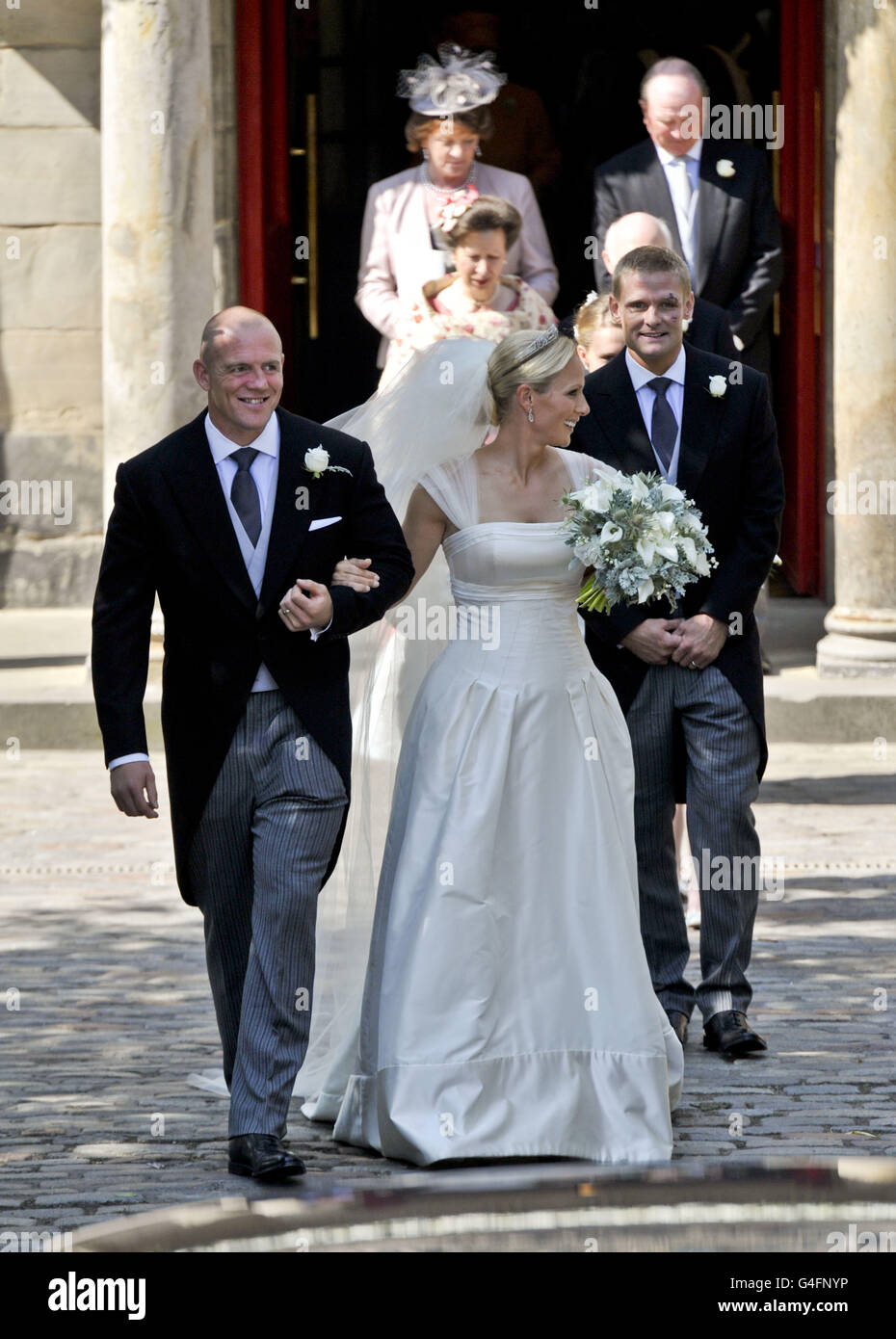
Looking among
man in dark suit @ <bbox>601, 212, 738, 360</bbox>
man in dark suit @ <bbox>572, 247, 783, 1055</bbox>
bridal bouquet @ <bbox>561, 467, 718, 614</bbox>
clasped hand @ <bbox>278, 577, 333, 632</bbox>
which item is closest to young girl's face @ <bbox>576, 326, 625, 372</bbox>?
man in dark suit @ <bbox>601, 212, 738, 360</bbox>

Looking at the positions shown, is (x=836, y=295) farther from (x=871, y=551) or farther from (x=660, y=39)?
(x=660, y=39)

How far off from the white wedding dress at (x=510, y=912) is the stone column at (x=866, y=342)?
5578 mm

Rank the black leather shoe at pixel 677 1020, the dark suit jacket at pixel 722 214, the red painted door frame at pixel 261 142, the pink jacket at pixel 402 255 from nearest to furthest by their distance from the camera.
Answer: the black leather shoe at pixel 677 1020 → the dark suit jacket at pixel 722 214 → the pink jacket at pixel 402 255 → the red painted door frame at pixel 261 142

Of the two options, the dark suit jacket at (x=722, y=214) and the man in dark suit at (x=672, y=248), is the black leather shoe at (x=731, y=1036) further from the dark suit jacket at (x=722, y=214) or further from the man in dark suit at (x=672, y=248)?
the dark suit jacket at (x=722, y=214)

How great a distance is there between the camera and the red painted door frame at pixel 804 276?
40.1 ft

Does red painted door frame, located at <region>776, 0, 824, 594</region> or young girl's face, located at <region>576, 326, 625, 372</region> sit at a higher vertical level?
red painted door frame, located at <region>776, 0, 824, 594</region>

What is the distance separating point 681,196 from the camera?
9.32 m

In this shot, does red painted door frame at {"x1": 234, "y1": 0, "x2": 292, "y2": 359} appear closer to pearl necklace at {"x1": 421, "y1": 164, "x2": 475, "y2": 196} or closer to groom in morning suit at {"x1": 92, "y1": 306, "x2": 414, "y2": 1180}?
pearl necklace at {"x1": 421, "y1": 164, "x2": 475, "y2": 196}

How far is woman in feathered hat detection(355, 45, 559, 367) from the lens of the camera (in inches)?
374

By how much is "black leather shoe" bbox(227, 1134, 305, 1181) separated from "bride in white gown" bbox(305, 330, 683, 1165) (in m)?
0.31

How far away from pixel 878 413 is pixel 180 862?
6427mm

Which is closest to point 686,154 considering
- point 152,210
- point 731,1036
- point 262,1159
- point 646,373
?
point 152,210

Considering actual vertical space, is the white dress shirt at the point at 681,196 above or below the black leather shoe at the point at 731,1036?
above

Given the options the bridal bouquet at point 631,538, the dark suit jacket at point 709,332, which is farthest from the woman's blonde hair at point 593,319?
the bridal bouquet at point 631,538
